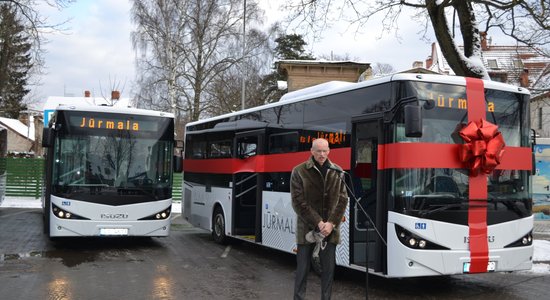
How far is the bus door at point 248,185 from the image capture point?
11.5 m

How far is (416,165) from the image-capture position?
24.5 feet

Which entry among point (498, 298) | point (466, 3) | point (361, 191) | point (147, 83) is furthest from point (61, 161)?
point (147, 83)

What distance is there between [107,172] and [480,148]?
25.3ft

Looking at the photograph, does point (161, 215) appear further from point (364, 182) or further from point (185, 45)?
point (185, 45)

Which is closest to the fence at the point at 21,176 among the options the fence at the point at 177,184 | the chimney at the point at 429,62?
the fence at the point at 177,184

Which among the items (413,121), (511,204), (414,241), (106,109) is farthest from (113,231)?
(511,204)

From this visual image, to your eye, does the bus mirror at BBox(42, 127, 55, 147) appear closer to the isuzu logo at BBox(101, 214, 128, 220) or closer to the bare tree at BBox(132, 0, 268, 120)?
the isuzu logo at BBox(101, 214, 128, 220)

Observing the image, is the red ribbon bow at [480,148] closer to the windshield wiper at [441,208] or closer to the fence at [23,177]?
the windshield wiper at [441,208]

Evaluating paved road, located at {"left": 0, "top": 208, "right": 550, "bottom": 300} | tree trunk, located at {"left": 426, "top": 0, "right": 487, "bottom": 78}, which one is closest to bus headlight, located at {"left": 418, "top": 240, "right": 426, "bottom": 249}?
paved road, located at {"left": 0, "top": 208, "right": 550, "bottom": 300}

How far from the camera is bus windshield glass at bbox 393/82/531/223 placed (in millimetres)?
7473

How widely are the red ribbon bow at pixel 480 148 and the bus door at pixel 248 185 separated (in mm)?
4739

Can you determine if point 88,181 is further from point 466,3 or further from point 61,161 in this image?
point 466,3

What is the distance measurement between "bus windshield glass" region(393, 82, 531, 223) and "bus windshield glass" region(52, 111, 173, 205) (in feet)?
21.1

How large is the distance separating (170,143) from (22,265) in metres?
4.09
